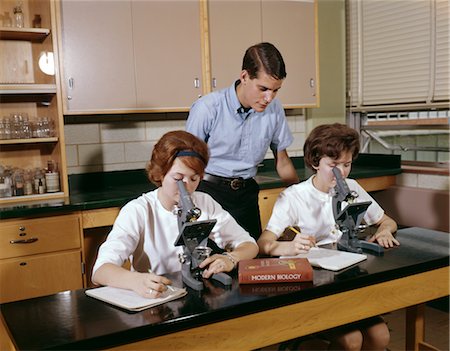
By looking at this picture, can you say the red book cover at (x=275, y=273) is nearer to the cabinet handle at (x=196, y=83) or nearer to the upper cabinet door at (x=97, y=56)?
the upper cabinet door at (x=97, y=56)

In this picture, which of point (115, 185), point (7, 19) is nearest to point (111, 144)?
point (115, 185)

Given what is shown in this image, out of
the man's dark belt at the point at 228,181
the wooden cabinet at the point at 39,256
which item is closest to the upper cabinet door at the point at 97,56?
the wooden cabinet at the point at 39,256

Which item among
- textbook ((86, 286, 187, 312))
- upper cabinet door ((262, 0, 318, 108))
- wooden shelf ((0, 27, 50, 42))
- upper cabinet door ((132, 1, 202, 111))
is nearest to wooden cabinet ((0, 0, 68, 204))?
wooden shelf ((0, 27, 50, 42))

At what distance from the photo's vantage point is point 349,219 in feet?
6.50

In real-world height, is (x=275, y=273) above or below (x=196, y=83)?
below

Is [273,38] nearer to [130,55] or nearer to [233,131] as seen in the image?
[130,55]

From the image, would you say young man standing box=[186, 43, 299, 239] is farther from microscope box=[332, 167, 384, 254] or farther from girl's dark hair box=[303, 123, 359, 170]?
microscope box=[332, 167, 384, 254]

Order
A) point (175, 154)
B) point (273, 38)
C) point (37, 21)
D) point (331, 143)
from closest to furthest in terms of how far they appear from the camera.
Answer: point (175, 154), point (331, 143), point (37, 21), point (273, 38)

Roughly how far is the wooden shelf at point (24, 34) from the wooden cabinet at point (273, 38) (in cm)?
111

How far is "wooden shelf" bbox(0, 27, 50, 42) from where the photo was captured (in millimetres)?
3133

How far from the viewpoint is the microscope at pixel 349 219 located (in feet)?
6.45

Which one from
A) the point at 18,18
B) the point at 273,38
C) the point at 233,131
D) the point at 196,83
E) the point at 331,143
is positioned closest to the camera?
the point at 331,143

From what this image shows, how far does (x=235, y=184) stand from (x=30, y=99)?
1608 millimetres

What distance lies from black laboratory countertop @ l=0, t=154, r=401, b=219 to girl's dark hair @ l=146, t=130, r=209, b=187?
1.17 m
